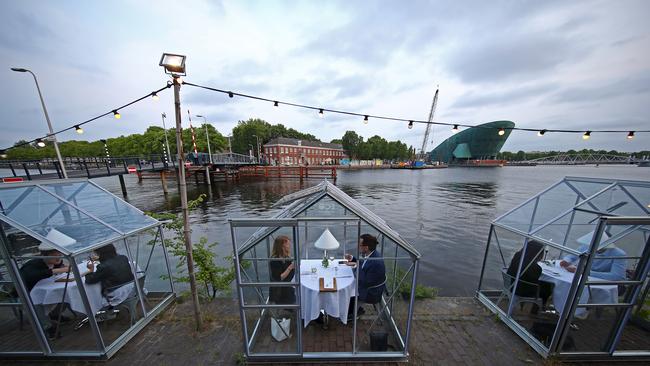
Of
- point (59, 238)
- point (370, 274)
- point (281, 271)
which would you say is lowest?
point (370, 274)

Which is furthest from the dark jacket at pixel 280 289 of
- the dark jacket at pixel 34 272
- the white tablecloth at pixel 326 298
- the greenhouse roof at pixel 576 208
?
the greenhouse roof at pixel 576 208

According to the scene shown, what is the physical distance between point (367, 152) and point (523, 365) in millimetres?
91015

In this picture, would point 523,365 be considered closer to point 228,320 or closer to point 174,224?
point 228,320

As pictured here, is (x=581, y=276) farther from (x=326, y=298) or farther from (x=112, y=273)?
(x=112, y=273)

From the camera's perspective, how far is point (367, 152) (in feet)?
303

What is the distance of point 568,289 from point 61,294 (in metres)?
10.2

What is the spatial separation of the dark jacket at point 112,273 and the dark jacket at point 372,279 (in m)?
5.02

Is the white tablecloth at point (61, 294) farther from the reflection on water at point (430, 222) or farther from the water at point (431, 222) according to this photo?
the water at point (431, 222)

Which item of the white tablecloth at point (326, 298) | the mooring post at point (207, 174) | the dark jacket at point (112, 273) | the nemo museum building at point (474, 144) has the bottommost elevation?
the mooring post at point (207, 174)

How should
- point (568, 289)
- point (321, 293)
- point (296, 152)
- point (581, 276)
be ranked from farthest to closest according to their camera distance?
point (296, 152) → point (568, 289) → point (321, 293) → point (581, 276)

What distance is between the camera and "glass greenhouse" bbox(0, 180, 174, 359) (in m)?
3.84

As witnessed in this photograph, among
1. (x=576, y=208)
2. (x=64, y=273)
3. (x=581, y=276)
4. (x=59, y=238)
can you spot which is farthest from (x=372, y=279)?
(x=64, y=273)

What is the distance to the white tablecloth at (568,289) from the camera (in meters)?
4.32

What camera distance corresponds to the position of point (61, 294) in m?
4.28
